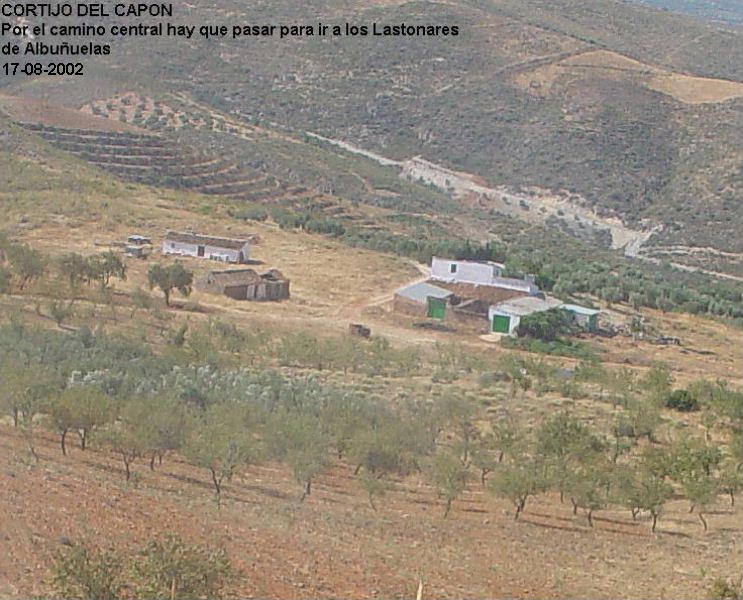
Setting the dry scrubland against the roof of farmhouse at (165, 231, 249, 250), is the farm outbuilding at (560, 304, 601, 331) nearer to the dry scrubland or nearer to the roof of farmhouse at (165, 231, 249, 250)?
the dry scrubland

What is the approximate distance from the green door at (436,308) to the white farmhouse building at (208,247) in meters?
6.43

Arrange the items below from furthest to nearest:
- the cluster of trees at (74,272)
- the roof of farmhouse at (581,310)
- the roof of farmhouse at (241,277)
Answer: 1. the roof of farmhouse at (581,310)
2. the roof of farmhouse at (241,277)
3. the cluster of trees at (74,272)

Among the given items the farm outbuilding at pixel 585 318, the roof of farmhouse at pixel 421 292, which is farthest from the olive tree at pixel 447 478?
the farm outbuilding at pixel 585 318

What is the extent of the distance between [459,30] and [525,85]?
614cm

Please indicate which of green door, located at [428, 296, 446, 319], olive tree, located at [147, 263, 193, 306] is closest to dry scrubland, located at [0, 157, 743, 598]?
olive tree, located at [147, 263, 193, 306]

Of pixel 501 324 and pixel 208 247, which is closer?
pixel 501 324

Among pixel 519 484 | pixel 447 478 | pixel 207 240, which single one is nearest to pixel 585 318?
pixel 207 240

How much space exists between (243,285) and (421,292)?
4244 mm

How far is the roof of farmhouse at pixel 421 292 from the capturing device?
91.4ft

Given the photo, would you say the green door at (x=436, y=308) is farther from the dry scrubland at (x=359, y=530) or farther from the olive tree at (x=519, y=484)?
the olive tree at (x=519, y=484)

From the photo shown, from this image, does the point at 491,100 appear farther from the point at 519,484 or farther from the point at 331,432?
the point at 519,484

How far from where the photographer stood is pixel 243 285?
2742 cm

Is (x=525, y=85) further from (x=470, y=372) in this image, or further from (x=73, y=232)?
(x=470, y=372)

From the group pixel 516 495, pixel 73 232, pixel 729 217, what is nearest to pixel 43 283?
pixel 73 232
